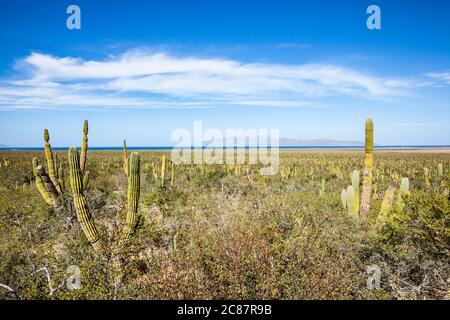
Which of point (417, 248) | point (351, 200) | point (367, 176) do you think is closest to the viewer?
point (417, 248)

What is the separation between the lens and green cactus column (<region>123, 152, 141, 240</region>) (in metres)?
5.94

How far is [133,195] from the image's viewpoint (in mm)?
6480

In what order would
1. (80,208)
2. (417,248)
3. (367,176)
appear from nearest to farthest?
(417,248) → (80,208) → (367,176)

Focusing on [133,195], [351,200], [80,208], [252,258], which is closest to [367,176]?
[351,200]

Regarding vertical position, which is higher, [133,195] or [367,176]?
[367,176]

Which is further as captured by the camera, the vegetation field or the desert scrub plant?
the desert scrub plant

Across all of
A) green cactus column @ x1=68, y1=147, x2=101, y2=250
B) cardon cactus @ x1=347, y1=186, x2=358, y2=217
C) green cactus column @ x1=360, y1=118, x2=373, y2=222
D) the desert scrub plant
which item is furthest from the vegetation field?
cardon cactus @ x1=347, y1=186, x2=358, y2=217

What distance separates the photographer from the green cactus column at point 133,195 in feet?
19.5

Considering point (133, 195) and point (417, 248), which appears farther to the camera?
point (133, 195)

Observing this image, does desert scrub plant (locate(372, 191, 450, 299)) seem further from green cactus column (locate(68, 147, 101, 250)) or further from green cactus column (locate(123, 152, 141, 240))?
green cactus column (locate(68, 147, 101, 250))

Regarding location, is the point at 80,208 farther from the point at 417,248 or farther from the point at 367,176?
the point at 367,176
